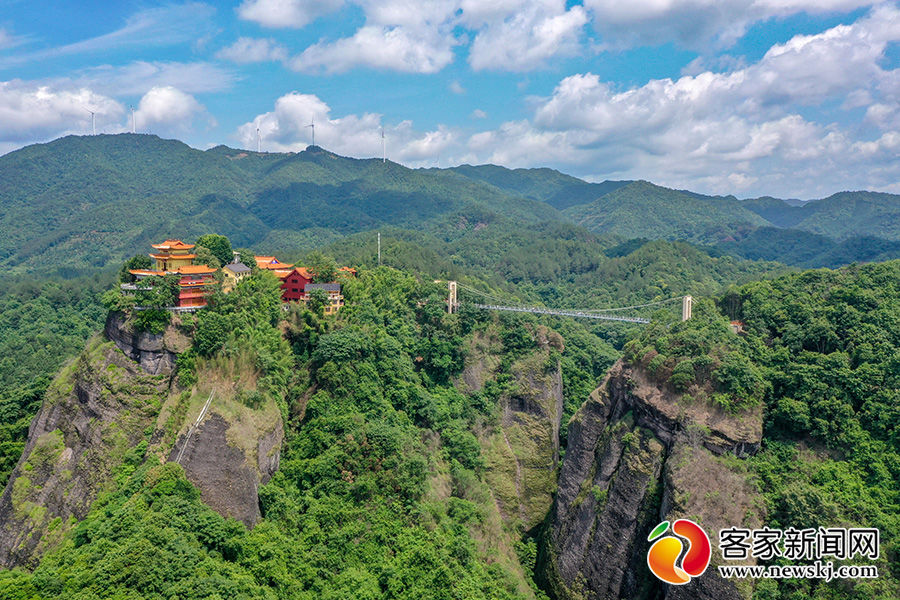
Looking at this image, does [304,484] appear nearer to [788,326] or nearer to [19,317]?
[788,326]

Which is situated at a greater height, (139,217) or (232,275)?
(139,217)

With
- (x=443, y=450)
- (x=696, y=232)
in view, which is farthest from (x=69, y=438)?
(x=696, y=232)

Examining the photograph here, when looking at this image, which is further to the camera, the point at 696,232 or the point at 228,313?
the point at 696,232

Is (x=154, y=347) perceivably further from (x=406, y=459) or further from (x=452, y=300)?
(x=452, y=300)

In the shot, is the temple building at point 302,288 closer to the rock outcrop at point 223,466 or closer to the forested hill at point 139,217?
the rock outcrop at point 223,466

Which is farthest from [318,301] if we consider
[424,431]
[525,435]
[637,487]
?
[637,487]
